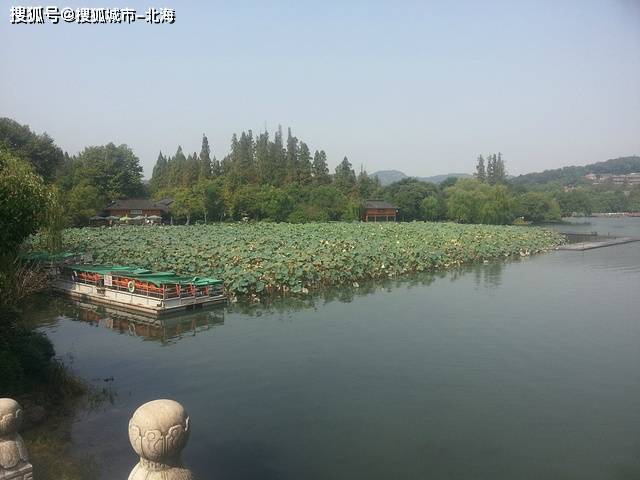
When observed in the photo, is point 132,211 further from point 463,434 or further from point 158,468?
point 158,468

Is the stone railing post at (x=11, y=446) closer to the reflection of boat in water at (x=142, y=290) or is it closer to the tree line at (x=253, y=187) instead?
the reflection of boat in water at (x=142, y=290)

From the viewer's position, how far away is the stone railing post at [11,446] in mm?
3234

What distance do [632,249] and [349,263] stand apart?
24780mm

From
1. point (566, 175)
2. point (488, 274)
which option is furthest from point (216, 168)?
point (566, 175)

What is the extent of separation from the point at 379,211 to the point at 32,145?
33.6m

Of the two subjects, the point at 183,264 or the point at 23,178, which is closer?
the point at 23,178

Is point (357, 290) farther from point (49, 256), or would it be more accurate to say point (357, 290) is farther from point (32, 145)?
point (32, 145)

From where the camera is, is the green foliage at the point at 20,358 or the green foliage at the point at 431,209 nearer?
the green foliage at the point at 20,358

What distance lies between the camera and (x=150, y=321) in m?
15.3

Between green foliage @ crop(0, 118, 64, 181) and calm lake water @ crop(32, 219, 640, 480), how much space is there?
1231 inches

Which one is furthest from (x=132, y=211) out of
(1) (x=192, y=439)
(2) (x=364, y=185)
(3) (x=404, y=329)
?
(1) (x=192, y=439)

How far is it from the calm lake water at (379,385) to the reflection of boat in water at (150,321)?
3.7 inches

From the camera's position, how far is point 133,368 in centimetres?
1119

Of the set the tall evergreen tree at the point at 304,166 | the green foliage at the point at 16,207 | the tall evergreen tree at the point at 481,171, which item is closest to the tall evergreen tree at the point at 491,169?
the tall evergreen tree at the point at 481,171
